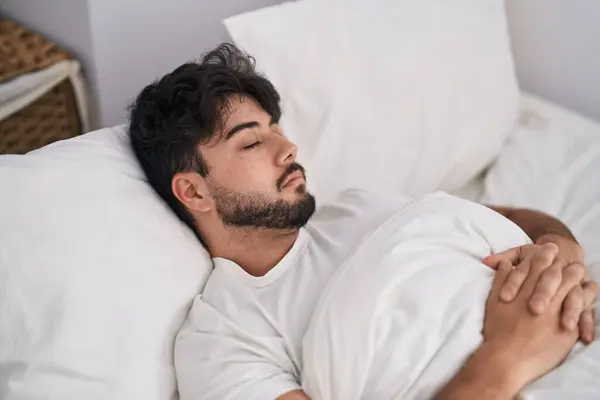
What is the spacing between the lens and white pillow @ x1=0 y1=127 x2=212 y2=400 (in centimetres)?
80

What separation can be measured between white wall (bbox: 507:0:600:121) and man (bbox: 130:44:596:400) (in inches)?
21.4

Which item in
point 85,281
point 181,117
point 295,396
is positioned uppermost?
point 181,117

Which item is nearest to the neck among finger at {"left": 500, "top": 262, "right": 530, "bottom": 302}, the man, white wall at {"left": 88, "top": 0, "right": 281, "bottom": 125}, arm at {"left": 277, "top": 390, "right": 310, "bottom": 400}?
the man

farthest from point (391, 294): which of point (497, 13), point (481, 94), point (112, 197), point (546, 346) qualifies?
point (497, 13)

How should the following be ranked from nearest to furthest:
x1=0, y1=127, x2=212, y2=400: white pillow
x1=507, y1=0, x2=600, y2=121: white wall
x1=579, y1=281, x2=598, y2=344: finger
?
x1=0, y1=127, x2=212, y2=400: white pillow
x1=579, y1=281, x2=598, y2=344: finger
x1=507, y1=0, x2=600, y2=121: white wall

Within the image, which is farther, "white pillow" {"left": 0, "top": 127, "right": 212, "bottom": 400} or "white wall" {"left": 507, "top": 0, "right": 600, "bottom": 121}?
"white wall" {"left": 507, "top": 0, "right": 600, "bottom": 121}

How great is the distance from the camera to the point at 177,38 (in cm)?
136

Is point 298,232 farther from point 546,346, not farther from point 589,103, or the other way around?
point 589,103

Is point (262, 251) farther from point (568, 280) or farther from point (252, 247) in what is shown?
point (568, 280)

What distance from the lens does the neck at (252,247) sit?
1.02 metres

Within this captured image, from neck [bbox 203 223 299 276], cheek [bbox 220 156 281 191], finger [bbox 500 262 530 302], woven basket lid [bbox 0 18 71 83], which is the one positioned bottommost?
neck [bbox 203 223 299 276]

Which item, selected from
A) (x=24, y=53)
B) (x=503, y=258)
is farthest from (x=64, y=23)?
(x=503, y=258)

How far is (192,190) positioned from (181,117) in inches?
4.5

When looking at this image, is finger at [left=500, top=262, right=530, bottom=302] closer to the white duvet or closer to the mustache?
the white duvet
